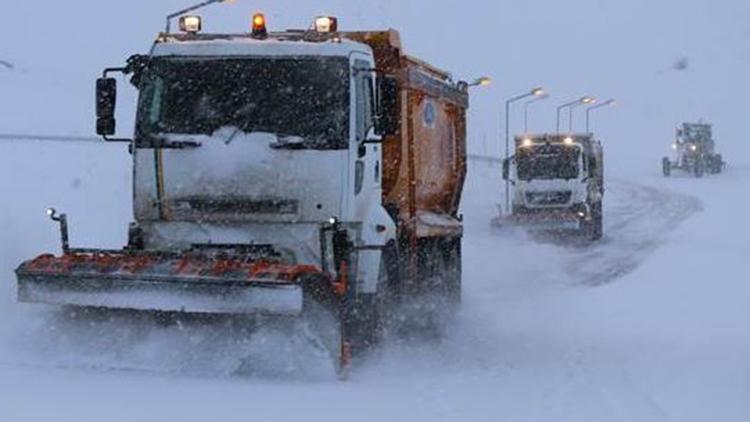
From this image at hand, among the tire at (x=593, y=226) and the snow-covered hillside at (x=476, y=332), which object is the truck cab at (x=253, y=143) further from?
the tire at (x=593, y=226)

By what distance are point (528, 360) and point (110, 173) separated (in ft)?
69.3

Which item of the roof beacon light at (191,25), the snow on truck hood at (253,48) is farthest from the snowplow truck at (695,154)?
the snow on truck hood at (253,48)

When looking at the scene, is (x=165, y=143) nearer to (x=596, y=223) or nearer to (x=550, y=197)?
(x=550, y=197)

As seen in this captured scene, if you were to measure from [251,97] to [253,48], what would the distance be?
442 millimetres

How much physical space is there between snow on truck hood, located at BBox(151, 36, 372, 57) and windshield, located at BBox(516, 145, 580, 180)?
1911cm

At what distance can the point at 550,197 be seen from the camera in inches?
1127

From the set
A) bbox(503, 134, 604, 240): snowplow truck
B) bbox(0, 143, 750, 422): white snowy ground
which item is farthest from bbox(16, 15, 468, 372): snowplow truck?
bbox(503, 134, 604, 240): snowplow truck

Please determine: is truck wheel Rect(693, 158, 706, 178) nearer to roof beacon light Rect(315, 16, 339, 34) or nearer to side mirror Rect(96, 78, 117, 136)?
roof beacon light Rect(315, 16, 339, 34)

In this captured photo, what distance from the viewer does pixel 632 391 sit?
353 inches

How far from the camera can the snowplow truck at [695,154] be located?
60812mm

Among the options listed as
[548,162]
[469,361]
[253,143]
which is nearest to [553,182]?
[548,162]

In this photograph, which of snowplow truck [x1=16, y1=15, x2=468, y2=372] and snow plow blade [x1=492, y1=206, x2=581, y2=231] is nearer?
snowplow truck [x1=16, y1=15, x2=468, y2=372]

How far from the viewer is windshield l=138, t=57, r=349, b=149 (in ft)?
31.3

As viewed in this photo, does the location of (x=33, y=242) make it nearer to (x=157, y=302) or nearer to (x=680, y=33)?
(x=157, y=302)
